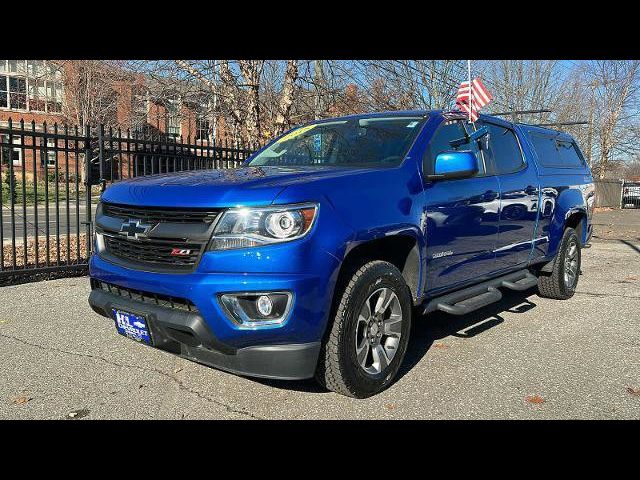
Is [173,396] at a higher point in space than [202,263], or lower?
lower

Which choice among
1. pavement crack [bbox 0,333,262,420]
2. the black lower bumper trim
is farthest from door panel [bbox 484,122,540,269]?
pavement crack [bbox 0,333,262,420]

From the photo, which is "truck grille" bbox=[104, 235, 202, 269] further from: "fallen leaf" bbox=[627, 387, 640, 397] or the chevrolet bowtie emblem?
"fallen leaf" bbox=[627, 387, 640, 397]

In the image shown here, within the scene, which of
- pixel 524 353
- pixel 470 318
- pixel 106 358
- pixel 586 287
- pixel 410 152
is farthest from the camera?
pixel 586 287

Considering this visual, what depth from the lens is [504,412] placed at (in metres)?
3.19

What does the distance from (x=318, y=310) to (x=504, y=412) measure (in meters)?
1.37

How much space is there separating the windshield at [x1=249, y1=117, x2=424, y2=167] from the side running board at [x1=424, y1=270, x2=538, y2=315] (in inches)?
45.1

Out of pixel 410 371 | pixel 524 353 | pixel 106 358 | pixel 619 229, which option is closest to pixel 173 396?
pixel 106 358

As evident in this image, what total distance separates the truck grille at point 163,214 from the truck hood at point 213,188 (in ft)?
0.13

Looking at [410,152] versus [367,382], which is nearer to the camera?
[367,382]

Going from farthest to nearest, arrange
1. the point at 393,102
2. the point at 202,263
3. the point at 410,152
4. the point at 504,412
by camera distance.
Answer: the point at 393,102, the point at 410,152, the point at 504,412, the point at 202,263

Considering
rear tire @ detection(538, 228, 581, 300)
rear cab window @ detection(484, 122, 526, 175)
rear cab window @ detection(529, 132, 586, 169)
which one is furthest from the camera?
rear tire @ detection(538, 228, 581, 300)

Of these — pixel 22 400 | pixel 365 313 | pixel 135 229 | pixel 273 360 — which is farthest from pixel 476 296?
pixel 22 400

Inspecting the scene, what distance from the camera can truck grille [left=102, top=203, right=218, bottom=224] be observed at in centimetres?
290
